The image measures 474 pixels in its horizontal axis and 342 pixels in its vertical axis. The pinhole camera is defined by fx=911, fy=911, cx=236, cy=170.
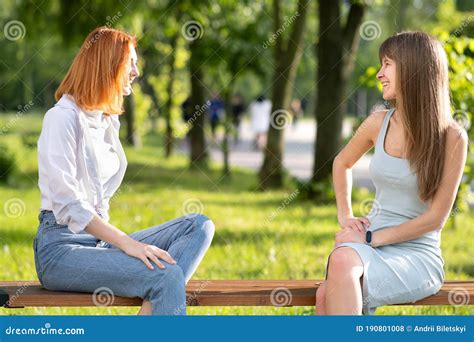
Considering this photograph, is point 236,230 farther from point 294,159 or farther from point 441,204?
point 294,159

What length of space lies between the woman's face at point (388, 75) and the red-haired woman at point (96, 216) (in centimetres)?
95

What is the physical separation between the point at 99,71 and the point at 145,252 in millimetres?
772

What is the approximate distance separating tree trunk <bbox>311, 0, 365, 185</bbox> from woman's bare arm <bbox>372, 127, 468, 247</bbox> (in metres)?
7.27

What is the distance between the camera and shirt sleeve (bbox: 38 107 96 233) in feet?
11.8

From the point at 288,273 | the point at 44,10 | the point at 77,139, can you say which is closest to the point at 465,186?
the point at 288,273

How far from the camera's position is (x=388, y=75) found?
385 centimetres

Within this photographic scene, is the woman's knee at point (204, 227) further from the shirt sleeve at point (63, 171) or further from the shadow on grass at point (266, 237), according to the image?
the shadow on grass at point (266, 237)

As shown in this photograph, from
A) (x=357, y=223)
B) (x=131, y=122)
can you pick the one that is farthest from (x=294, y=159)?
(x=357, y=223)

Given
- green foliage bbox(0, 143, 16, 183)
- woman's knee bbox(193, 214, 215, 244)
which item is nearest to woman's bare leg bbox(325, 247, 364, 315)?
woman's knee bbox(193, 214, 215, 244)

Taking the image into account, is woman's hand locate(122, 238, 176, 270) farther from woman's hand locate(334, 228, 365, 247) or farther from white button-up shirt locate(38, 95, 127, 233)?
woman's hand locate(334, 228, 365, 247)

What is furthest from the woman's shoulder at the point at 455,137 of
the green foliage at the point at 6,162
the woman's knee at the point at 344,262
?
the green foliage at the point at 6,162

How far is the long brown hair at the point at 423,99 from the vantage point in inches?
149

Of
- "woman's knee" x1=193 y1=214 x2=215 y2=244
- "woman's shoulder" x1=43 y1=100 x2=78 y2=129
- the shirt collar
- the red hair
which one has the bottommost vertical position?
"woman's knee" x1=193 y1=214 x2=215 y2=244
